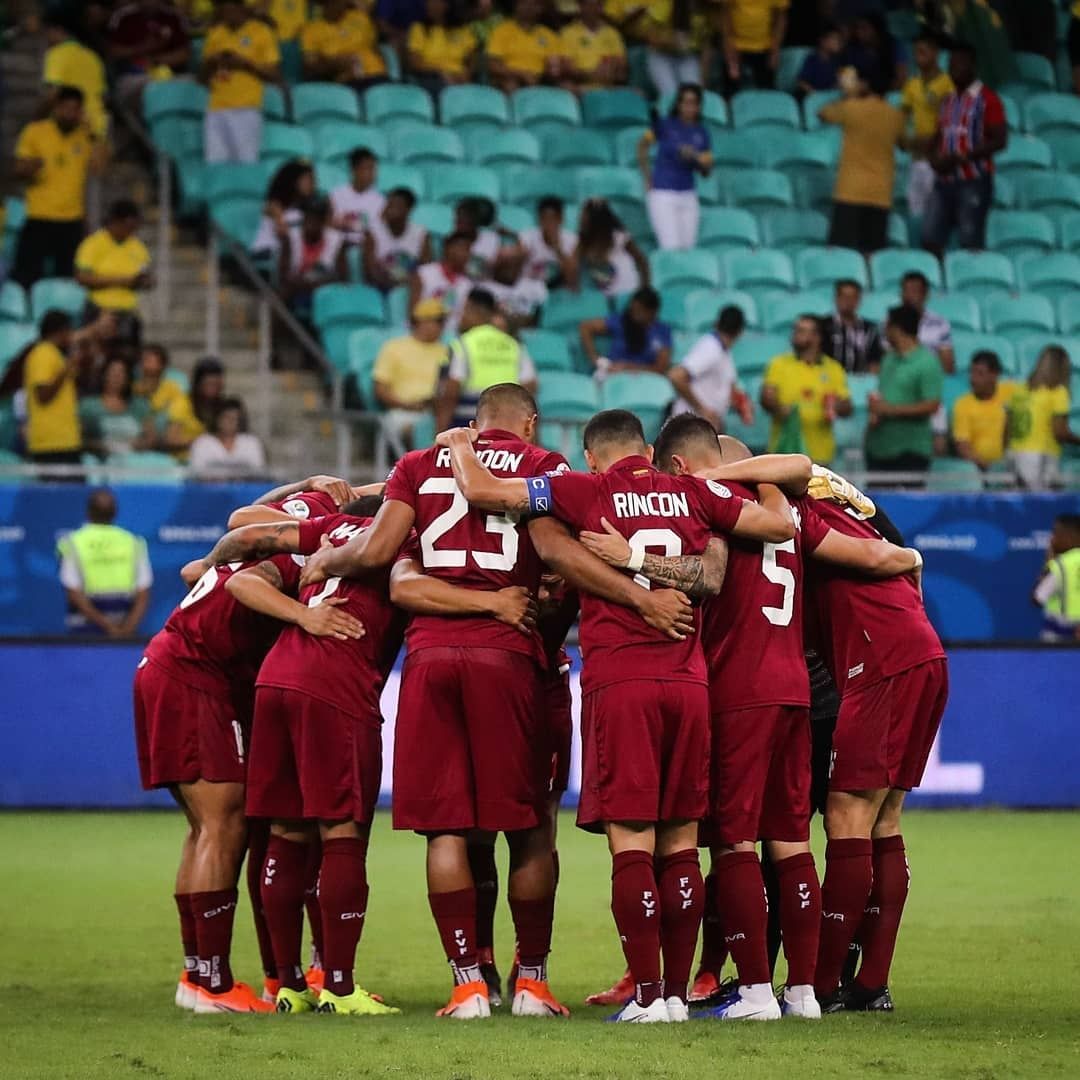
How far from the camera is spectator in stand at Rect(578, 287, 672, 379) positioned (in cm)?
1703

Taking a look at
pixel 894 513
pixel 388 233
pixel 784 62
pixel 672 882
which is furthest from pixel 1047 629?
pixel 672 882

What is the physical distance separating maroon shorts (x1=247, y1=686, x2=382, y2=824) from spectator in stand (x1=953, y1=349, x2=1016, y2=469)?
10186mm

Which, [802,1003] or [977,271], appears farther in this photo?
[977,271]

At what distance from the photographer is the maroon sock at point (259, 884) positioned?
7848mm

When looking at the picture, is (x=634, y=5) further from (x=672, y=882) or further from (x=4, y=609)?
(x=672, y=882)

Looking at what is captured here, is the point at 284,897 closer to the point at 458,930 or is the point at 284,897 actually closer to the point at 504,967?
the point at 458,930

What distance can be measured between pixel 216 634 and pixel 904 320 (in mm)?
9905

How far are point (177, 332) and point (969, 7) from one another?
915cm

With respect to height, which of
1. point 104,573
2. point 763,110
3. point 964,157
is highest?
point 763,110

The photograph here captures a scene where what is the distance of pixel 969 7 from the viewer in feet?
70.5

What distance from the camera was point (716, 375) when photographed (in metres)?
16.6

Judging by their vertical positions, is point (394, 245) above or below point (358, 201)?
below

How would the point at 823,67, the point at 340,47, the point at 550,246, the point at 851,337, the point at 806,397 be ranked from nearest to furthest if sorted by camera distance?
the point at 806,397
the point at 851,337
the point at 550,246
the point at 340,47
the point at 823,67

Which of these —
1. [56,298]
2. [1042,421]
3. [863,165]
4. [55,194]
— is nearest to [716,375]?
[1042,421]
